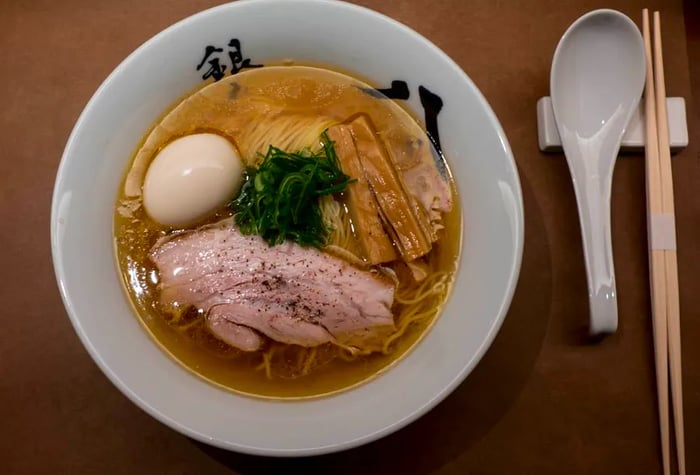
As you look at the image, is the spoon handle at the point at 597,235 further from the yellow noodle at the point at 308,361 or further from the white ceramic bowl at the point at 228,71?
the yellow noodle at the point at 308,361

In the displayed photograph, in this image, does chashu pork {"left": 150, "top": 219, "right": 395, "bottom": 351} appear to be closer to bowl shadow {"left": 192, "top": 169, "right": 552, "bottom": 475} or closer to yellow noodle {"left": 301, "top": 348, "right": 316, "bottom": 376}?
A: yellow noodle {"left": 301, "top": 348, "right": 316, "bottom": 376}

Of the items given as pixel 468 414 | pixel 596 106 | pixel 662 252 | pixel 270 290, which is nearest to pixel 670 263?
pixel 662 252

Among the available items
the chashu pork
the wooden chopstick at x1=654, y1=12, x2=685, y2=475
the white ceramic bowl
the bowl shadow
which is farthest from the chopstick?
the chashu pork

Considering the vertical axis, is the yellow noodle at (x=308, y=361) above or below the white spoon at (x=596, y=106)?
below

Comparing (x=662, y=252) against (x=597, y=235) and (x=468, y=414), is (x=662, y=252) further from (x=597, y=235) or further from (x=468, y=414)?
(x=468, y=414)

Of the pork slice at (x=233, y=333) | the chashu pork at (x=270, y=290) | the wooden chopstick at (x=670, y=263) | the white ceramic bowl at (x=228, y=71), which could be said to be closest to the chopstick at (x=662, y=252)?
the wooden chopstick at (x=670, y=263)

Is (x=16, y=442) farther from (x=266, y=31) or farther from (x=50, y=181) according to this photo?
(x=266, y=31)

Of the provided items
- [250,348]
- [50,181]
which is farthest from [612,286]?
[50,181]
